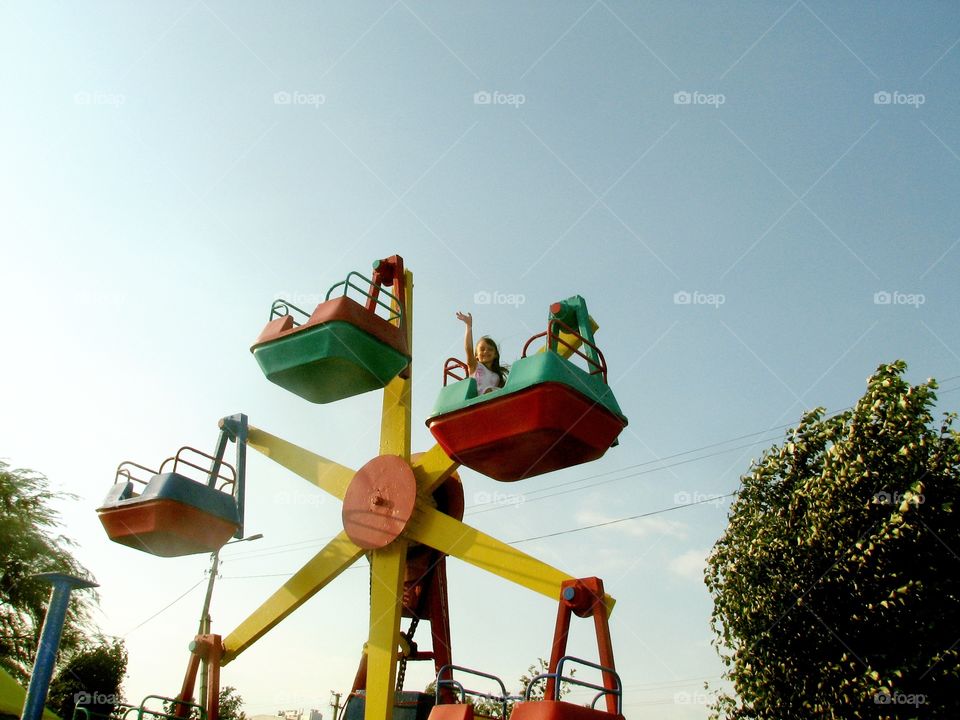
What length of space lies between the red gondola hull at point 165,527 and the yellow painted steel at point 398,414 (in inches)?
94.0

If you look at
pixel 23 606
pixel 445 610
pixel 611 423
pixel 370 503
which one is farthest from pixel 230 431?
pixel 23 606

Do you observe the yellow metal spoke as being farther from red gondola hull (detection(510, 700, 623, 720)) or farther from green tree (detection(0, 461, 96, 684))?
green tree (detection(0, 461, 96, 684))

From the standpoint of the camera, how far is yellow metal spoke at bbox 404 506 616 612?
8.46 meters

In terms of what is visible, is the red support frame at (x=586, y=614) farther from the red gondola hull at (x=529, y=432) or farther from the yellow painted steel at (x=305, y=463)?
the yellow painted steel at (x=305, y=463)

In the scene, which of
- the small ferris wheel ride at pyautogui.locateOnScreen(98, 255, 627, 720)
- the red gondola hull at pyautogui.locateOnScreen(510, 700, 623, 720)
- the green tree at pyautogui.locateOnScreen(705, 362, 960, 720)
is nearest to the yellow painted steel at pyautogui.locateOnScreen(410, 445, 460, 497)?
the small ferris wheel ride at pyautogui.locateOnScreen(98, 255, 627, 720)

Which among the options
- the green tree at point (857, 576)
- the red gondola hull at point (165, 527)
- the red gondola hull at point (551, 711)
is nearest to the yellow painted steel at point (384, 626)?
the red gondola hull at point (165, 527)

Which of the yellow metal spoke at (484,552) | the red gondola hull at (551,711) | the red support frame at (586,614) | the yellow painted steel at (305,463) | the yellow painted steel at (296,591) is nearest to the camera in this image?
the red gondola hull at (551,711)

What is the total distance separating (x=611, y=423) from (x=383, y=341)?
98.5 inches

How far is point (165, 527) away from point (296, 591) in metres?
2.27

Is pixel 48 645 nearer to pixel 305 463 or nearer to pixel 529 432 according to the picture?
pixel 529 432

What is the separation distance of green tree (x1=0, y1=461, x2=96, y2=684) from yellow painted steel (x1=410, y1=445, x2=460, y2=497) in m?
16.3

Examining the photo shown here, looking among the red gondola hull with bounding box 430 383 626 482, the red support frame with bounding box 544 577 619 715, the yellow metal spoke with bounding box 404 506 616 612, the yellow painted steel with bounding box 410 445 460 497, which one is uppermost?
the yellow painted steel with bounding box 410 445 460 497

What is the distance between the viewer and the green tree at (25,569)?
70.9ft

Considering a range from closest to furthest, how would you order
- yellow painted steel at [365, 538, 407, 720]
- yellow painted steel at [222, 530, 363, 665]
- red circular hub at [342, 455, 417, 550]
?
1. yellow painted steel at [365, 538, 407, 720]
2. red circular hub at [342, 455, 417, 550]
3. yellow painted steel at [222, 530, 363, 665]
